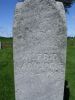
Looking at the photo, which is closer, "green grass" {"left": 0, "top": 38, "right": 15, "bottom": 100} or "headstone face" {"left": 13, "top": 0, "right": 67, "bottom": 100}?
"headstone face" {"left": 13, "top": 0, "right": 67, "bottom": 100}

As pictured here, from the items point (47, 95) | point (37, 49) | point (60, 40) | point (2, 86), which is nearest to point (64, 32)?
point (60, 40)

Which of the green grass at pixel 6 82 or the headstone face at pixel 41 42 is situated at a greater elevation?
the headstone face at pixel 41 42

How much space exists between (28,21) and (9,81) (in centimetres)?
643

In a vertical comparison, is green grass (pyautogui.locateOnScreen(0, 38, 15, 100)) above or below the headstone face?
below

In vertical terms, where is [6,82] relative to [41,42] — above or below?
below

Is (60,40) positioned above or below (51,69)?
above

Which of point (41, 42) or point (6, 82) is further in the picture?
point (6, 82)

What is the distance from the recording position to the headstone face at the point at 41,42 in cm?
987

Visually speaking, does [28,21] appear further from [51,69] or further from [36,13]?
[51,69]

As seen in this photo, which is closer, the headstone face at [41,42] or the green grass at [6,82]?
the headstone face at [41,42]

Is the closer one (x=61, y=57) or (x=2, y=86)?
(x=61, y=57)

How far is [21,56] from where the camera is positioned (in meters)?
10.0

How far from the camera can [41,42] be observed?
9945 millimetres

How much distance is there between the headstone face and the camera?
388 inches
